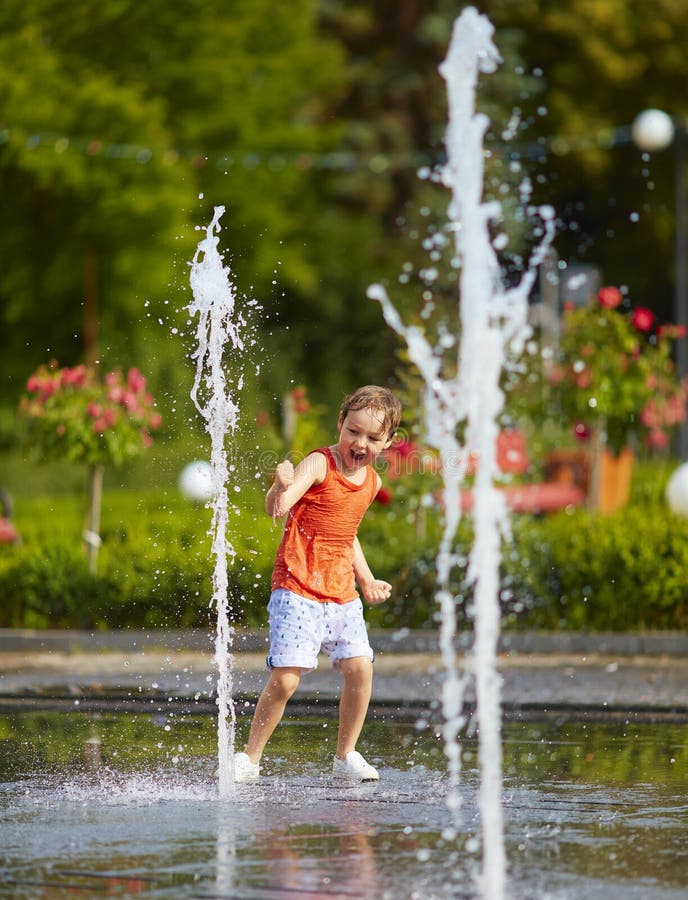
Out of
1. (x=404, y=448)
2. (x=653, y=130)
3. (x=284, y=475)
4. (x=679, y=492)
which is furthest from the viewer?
(x=653, y=130)

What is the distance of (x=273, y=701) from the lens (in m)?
7.62

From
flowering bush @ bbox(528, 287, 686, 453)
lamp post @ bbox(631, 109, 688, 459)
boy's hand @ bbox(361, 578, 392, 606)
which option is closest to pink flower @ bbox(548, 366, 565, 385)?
flowering bush @ bbox(528, 287, 686, 453)

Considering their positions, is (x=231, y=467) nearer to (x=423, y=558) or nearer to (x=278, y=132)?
(x=423, y=558)

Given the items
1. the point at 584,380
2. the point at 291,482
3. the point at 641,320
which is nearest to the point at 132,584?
the point at 584,380

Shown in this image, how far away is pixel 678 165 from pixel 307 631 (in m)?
15.3

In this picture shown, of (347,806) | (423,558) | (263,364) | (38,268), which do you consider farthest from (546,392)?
(263,364)

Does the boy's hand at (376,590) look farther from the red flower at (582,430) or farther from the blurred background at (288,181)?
the red flower at (582,430)

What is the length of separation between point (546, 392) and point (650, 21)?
25.3 metres

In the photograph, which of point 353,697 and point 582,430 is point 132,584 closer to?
point 582,430

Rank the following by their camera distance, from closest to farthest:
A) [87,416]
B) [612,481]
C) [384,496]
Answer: [384,496]
[87,416]
[612,481]

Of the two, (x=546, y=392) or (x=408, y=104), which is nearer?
(x=546, y=392)

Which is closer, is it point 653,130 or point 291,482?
point 291,482

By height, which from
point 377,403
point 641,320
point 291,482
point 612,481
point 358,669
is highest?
point 641,320

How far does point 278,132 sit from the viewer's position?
3694cm
